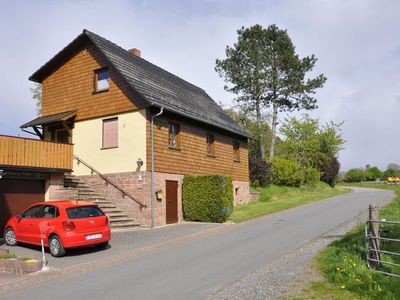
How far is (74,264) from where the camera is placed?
11.8 metres

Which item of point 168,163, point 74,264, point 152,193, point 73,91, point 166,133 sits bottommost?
point 74,264

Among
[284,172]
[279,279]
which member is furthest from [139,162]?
[284,172]

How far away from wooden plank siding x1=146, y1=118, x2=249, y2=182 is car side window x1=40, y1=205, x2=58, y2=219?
21.7 feet

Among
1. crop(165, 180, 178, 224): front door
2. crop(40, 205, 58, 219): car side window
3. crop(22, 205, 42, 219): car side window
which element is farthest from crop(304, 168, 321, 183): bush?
crop(40, 205, 58, 219): car side window

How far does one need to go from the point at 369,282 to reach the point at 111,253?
7.80m

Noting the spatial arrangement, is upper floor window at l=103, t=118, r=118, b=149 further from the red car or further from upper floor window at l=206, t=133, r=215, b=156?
the red car

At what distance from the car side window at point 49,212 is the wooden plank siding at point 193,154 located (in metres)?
6.60

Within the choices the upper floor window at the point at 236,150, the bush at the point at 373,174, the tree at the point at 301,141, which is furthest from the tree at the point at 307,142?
the bush at the point at 373,174

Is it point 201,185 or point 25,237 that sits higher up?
point 201,185

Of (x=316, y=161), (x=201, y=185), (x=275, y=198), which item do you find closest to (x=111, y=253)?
(x=201, y=185)

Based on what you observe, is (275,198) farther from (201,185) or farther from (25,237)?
(25,237)

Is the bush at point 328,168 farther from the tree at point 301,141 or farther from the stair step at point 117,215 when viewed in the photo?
the stair step at point 117,215

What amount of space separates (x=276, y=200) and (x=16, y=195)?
18.5 meters

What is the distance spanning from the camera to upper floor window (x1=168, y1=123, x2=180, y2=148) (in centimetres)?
2191
